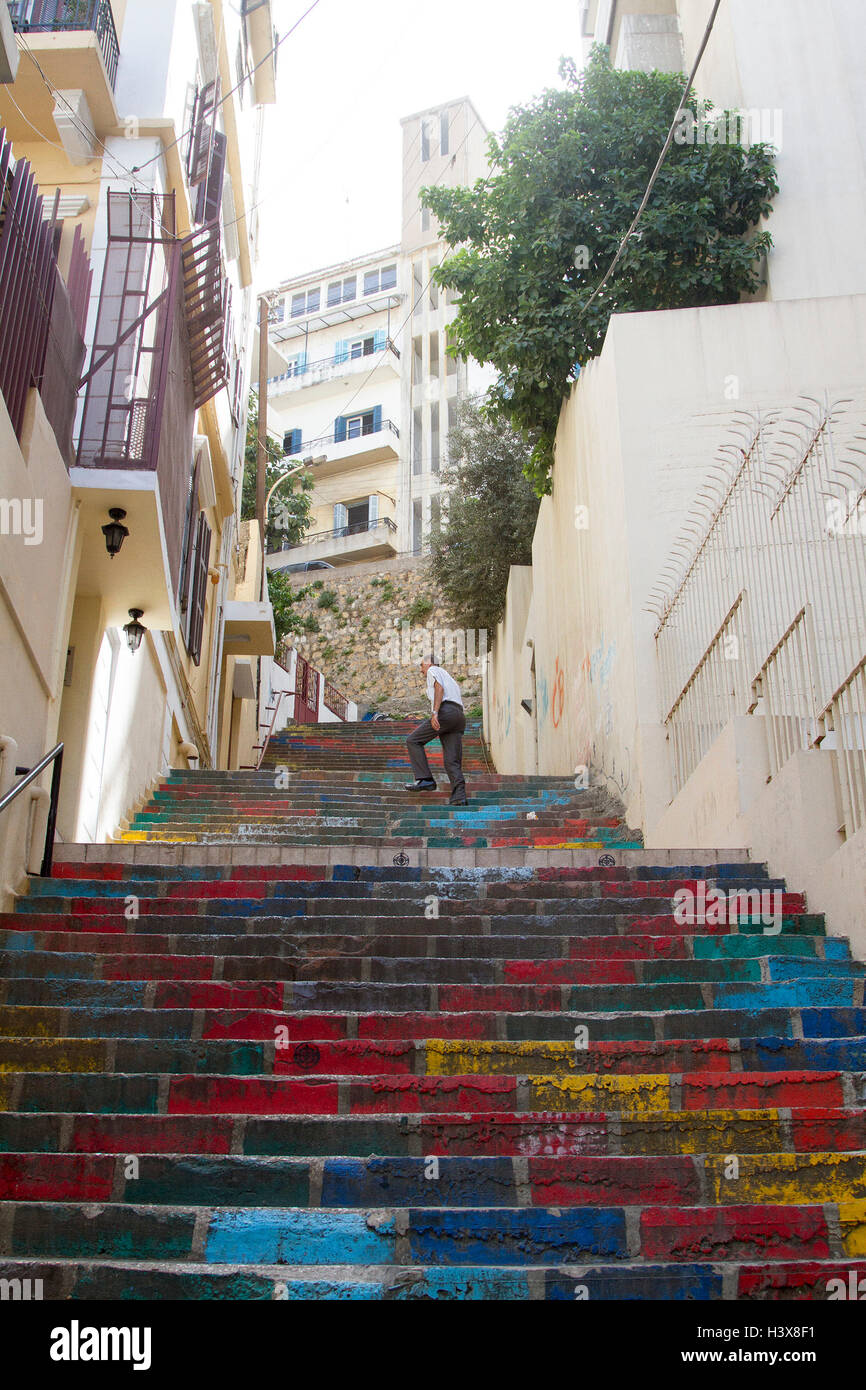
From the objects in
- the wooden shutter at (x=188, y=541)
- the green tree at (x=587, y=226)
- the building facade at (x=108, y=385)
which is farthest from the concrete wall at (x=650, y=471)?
the wooden shutter at (x=188, y=541)

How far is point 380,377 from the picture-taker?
1689 inches

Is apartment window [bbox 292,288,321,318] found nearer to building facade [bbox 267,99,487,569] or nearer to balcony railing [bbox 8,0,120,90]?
building facade [bbox 267,99,487,569]

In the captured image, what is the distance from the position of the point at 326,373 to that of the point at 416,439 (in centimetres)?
536

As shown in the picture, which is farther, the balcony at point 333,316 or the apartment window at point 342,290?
the apartment window at point 342,290

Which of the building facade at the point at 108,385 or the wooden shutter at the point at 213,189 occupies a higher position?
the wooden shutter at the point at 213,189

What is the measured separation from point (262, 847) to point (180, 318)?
508 centimetres

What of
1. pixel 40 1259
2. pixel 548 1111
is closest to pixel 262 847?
pixel 548 1111

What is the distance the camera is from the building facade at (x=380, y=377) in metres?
40.7

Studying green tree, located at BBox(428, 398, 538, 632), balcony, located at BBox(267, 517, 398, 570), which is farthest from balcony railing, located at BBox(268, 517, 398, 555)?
green tree, located at BBox(428, 398, 538, 632)

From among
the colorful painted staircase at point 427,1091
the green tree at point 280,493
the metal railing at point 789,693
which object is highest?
the green tree at point 280,493

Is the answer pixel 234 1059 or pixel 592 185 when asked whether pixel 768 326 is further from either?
pixel 234 1059

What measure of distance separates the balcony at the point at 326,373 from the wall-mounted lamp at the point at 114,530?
3495 cm

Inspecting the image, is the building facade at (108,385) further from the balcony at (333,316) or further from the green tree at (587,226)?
the balcony at (333,316)

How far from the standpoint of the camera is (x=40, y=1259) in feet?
11.2
